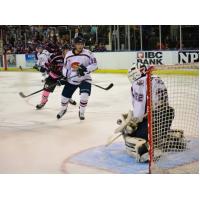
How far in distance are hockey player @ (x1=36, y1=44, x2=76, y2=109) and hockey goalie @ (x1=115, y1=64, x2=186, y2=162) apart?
1458mm

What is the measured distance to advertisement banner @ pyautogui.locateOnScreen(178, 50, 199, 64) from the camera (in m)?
4.56

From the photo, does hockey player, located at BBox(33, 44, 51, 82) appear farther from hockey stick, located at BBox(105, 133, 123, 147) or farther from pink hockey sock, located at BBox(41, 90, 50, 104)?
hockey stick, located at BBox(105, 133, 123, 147)

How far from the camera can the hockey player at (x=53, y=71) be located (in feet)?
15.0

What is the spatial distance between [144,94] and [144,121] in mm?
192

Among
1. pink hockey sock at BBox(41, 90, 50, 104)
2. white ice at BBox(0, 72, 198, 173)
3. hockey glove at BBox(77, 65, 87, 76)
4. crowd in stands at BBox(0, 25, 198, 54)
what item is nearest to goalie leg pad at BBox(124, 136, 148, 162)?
white ice at BBox(0, 72, 198, 173)

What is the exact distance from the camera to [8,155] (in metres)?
3.36

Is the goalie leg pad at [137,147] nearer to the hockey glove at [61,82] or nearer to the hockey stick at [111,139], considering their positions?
the hockey stick at [111,139]

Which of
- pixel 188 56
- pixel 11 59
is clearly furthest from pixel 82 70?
pixel 11 59
